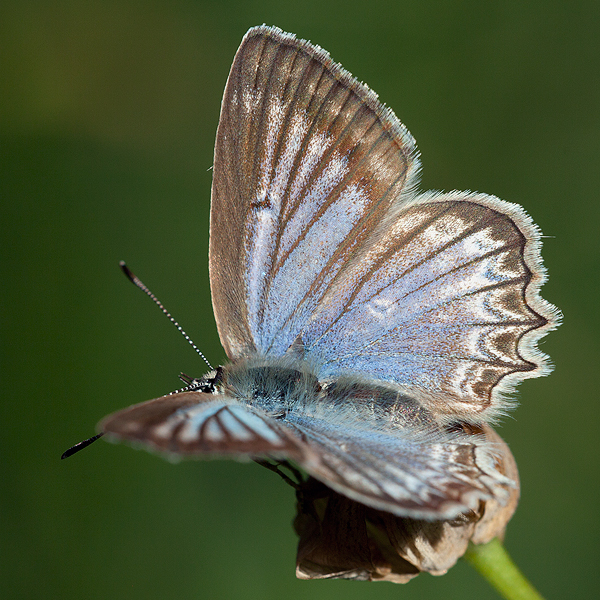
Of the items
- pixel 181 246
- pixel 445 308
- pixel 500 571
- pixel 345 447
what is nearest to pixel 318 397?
pixel 345 447

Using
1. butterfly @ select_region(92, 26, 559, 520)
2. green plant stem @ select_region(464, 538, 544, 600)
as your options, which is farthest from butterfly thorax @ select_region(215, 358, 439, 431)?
green plant stem @ select_region(464, 538, 544, 600)

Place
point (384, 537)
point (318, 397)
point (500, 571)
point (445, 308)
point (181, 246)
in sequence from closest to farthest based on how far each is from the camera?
point (500, 571)
point (384, 537)
point (318, 397)
point (445, 308)
point (181, 246)

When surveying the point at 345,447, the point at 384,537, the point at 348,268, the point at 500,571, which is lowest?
the point at 500,571

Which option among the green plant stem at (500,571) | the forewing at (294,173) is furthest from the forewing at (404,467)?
the forewing at (294,173)

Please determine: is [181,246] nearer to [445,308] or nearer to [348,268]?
[348,268]

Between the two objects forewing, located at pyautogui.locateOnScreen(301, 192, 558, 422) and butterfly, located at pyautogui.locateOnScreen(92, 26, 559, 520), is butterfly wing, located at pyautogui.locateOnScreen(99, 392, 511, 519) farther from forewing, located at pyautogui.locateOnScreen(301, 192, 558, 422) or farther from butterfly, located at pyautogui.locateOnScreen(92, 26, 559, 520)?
forewing, located at pyautogui.locateOnScreen(301, 192, 558, 422)

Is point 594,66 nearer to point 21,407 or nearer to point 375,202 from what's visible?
point 375,202

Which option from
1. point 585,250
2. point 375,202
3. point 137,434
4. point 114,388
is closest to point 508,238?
point 375,202
